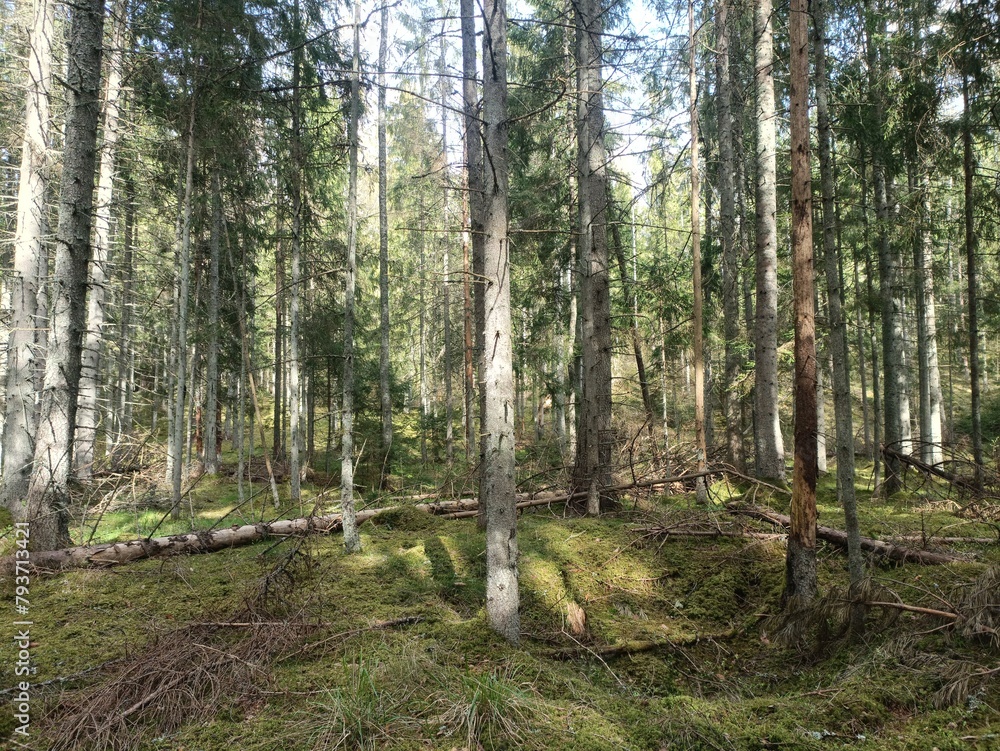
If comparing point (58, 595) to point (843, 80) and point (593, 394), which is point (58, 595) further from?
point (843, 80)

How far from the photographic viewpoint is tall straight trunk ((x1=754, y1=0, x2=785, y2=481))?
982cm

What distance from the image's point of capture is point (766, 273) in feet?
32.5

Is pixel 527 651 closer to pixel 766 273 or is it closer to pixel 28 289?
pixel 766 273

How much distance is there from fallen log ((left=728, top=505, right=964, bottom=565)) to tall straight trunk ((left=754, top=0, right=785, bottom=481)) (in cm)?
204

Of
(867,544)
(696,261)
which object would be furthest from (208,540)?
(696,261)

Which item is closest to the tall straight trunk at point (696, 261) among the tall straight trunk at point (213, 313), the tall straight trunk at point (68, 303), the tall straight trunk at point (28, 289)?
the tall straight trunk at point (68, 303)

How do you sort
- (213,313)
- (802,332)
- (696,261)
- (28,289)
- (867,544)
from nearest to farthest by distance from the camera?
(802,332)
(867,544)
(696,261)
(28,289)
(213,313)

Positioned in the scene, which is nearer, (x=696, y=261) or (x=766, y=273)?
(x=696, y=261)

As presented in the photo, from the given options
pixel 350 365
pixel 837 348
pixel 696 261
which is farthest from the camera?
pixel 696 261

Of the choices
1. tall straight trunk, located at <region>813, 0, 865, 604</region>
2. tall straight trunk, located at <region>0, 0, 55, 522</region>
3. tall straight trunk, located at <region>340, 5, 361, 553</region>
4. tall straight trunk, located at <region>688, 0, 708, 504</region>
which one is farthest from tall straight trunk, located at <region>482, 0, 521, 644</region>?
tall straight trunk, located at <region>0, 0, 55, 522</region>

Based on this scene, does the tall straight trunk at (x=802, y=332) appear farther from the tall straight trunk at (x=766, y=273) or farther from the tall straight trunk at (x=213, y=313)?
the tall straight trunk at (x=213, y=313)

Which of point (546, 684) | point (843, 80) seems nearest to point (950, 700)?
point (546, 684)

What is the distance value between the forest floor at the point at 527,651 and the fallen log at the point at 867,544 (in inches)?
7.5

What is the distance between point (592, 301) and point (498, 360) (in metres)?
4.78
